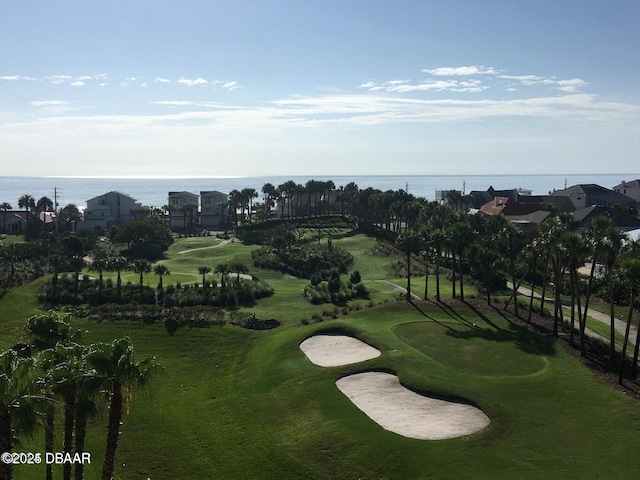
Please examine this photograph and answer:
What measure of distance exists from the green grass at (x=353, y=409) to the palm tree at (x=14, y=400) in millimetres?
14452

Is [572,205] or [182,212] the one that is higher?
[572,205]

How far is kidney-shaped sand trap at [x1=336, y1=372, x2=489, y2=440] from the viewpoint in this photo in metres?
30.2

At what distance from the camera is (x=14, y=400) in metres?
16.2

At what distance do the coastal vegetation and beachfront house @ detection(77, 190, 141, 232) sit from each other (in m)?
47.3

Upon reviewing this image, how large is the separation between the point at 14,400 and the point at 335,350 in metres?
29.9

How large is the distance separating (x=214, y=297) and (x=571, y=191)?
4474 inches

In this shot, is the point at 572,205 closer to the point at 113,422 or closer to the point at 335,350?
the point at 335,350

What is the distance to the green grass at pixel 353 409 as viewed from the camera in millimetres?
27500

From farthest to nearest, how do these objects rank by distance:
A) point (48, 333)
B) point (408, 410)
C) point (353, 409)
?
point (353, 409) < point (408, 410) < point (48, 333)

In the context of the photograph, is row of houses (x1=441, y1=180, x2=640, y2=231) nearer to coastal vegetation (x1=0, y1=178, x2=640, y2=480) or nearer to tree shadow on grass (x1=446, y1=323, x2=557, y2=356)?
coastal vegetation (x1=0, y1=178, x2=640, y2=480)

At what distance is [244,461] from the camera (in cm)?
2975

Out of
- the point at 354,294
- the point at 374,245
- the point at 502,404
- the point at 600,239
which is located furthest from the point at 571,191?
the point at 502,404

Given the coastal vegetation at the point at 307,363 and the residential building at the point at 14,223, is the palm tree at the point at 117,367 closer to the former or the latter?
the coastal vegetation at the point at 307,363

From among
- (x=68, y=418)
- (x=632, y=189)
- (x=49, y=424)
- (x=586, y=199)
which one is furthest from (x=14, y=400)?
(x=632, y=189)
